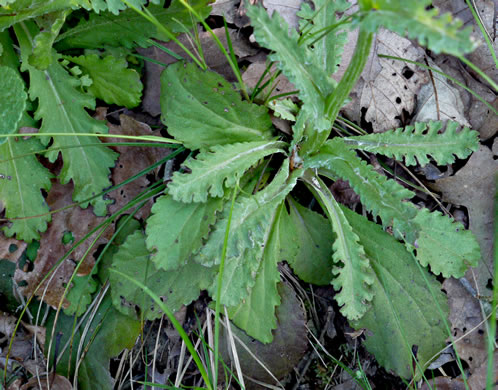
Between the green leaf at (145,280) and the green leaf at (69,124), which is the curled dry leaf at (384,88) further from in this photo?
the green leaf at (69,124)

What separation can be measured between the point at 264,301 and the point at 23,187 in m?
1.45

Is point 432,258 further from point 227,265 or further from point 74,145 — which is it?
point 74,145

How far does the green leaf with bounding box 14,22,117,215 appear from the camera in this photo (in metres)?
2.31

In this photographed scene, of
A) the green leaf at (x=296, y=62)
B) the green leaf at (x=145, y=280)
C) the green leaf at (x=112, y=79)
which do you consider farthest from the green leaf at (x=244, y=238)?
the green leaf at (x=112, y=79)

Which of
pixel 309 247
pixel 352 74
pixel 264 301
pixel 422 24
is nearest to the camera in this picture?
pixel 422 24

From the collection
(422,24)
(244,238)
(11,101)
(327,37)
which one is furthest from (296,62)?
(11,101)

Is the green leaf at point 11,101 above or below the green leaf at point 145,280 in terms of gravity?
above

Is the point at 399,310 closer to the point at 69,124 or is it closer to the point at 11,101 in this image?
the point at 69,124

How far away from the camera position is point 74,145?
7.63ft

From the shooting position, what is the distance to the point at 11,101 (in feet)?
7.08

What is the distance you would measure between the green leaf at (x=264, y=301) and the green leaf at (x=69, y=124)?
3.17 feet

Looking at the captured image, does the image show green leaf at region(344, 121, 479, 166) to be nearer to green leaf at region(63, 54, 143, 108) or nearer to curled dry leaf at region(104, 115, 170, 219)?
curled dry leaf at region(104, 115, 170, 219)

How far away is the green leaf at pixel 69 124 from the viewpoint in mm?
2314

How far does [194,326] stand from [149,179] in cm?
89
